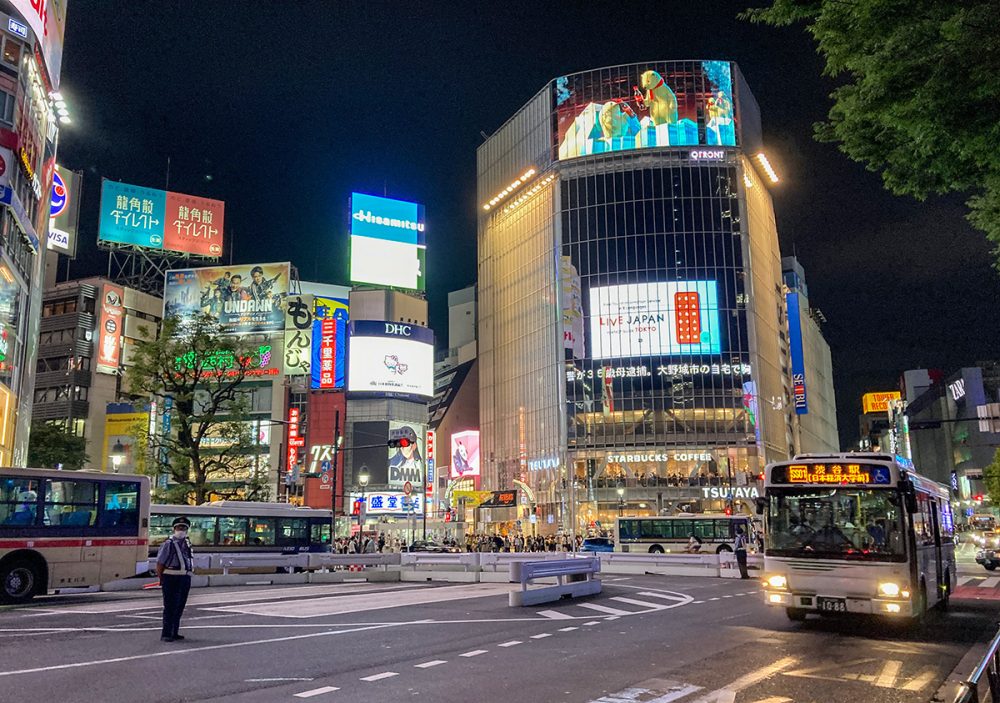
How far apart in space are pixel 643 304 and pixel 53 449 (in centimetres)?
5823

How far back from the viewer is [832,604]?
12.1m

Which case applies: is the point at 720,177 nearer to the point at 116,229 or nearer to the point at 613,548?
the point at 613,548

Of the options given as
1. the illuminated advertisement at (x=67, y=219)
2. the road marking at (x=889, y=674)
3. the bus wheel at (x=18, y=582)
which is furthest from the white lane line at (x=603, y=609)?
the illuminated advertisement at (x=67, y=219)

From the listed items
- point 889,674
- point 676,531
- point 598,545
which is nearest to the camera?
point 889,674

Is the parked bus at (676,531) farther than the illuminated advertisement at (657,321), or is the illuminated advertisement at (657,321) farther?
the illuminated advertisement at (657,321)

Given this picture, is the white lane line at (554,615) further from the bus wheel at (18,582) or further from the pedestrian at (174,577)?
the bus wheel at (18,582)

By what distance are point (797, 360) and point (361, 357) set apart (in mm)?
66824

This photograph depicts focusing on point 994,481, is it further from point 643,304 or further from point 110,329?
point 110,329

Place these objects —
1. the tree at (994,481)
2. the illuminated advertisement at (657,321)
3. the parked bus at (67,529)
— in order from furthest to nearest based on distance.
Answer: the illuminated advertisement at (657,321), the tree at (994,481), the parked bus at (67,529)

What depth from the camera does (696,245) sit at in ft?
284

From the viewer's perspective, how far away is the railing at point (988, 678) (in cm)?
375

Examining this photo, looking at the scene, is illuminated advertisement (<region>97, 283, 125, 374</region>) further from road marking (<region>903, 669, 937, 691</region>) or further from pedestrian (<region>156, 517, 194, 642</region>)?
road marking (<region>903, 669, 937, 691</region>)

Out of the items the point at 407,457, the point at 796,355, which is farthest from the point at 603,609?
the point at 796,355

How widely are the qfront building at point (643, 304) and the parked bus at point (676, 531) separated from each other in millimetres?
30306
